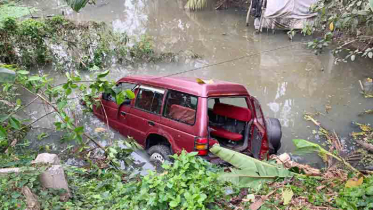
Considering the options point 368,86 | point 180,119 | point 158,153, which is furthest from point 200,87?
point 368,86

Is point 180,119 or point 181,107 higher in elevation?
point 181,107

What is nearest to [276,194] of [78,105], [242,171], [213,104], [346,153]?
[242,171]

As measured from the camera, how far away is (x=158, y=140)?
5.29 m

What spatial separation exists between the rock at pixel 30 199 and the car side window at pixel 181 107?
91.4 inches

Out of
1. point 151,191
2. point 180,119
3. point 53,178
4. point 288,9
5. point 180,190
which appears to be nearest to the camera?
point 180,190

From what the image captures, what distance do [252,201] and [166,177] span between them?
1.01 m

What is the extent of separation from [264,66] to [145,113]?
22.9 feet

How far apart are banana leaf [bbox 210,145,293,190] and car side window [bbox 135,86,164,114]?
1961 mm

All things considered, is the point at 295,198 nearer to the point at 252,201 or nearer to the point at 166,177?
the point at 252,201

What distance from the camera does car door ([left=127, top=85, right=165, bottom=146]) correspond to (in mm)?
5020

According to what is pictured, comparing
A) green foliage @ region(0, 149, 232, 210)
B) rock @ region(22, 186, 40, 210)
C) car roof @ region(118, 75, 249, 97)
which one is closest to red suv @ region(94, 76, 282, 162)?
car roof @ region(118, 75, 249, 97)

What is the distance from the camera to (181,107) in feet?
15.6

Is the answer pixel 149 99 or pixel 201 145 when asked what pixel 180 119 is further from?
pixel 149 99

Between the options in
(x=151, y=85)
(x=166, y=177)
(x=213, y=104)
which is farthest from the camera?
(x=213, y=104)
